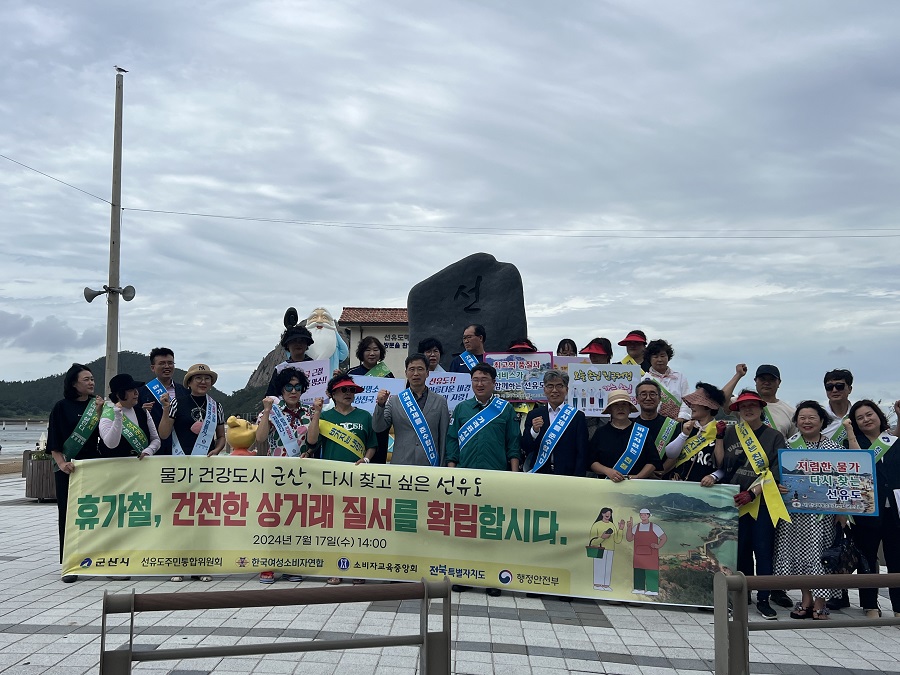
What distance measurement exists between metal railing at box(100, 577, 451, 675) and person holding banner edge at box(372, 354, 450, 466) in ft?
11.9

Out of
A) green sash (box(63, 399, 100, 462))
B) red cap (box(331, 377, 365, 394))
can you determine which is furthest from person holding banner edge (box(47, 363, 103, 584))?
red cap (box(331, 377, 365, 394))

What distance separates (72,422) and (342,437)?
2.30 metres

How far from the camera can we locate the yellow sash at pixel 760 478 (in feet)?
20.6

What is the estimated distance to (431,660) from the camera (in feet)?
10.8

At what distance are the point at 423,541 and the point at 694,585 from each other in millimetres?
2083

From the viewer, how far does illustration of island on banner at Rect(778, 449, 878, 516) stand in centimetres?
606

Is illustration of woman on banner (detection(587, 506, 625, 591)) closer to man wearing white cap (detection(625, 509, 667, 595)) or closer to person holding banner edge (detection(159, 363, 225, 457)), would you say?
man wearing white cap (detection(625, 509, 667, 595))

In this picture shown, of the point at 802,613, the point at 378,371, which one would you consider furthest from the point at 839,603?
the point at 378,371

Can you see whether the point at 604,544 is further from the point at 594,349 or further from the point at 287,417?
the point at 287,417

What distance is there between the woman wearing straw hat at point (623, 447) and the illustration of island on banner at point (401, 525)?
0.24m

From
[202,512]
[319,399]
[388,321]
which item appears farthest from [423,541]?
[388,321]

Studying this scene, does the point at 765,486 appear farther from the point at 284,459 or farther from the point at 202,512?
the point at 202,512

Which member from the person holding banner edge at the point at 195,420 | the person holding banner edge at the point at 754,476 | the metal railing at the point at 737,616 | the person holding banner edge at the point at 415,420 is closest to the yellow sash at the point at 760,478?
the person holding banner edge at the point at 754,476

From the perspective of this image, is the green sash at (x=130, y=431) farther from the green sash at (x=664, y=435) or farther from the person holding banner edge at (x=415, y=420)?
the green sash at (x=664, y=435)
